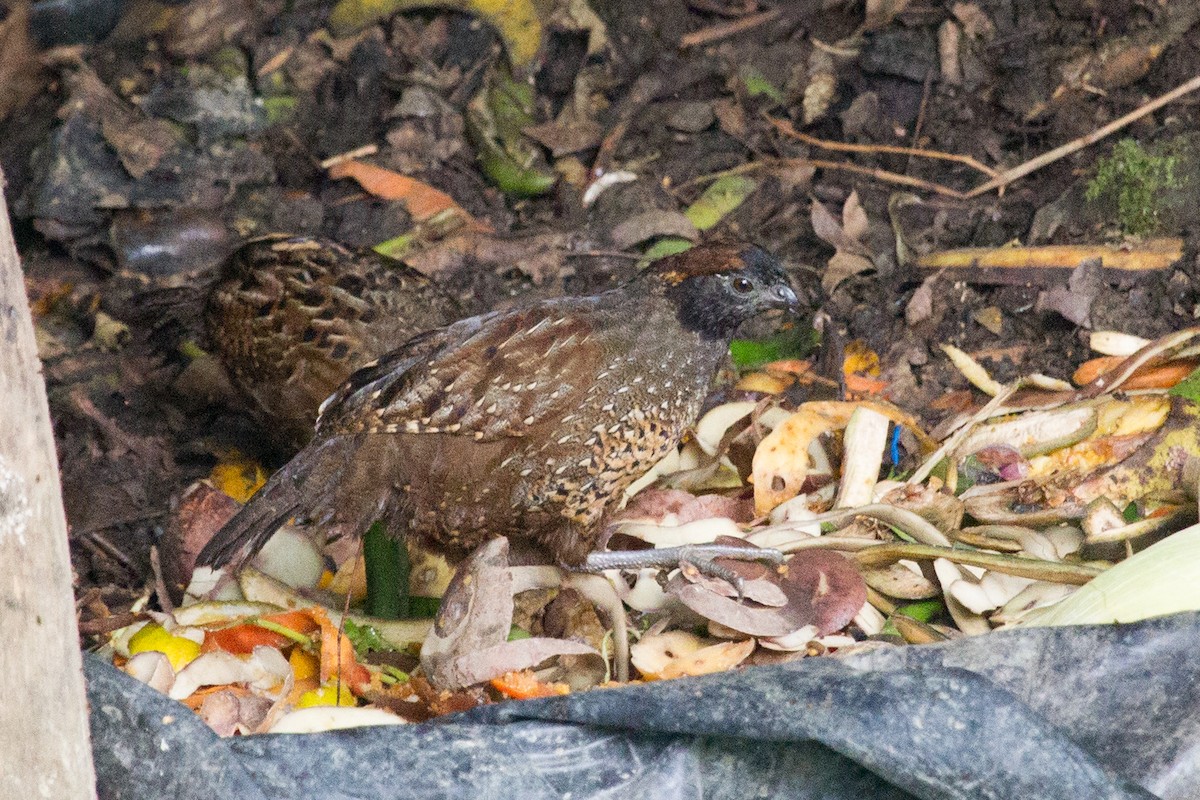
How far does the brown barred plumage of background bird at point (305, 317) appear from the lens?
3770 millimetres

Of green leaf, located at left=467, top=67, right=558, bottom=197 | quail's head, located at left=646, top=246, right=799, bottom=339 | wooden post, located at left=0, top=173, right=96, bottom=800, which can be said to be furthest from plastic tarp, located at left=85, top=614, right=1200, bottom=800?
green leaf, located at left=467, top=67, right=558, bottom=197

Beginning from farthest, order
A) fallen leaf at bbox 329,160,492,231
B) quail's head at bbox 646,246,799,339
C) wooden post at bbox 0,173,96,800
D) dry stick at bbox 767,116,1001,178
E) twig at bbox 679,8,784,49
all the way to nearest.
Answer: twig at bbox 679,8,784,49, fallen leaf at bbox 329,160,492,231, dry stick at bbox 767,116,1001,178, quail's head at bbox 646,246,799,339, wooden post at bbox 0,173,96,800

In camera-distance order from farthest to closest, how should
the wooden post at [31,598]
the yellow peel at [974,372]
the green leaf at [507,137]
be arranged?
the green leaf at [507,137] → the yellow peel at [974,372] → the wooden post at [31,598]

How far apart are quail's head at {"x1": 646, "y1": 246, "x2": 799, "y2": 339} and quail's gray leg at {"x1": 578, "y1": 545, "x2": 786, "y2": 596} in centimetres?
54

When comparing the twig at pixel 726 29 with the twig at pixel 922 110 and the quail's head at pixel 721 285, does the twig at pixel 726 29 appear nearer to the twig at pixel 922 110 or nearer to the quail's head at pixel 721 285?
the twig at pixel 922 110

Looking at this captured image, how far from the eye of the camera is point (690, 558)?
3.03m

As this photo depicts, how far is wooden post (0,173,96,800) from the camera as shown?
1810mm

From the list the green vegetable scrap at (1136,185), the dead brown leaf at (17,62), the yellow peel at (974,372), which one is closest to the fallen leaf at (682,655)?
the yellow peel at (974,372)

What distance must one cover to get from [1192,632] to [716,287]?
4.48ft

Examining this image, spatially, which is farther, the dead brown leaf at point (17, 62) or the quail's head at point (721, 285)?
the dead brown leaf at point (17, 62)

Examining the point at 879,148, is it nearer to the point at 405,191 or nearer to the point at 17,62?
the point at 405,191

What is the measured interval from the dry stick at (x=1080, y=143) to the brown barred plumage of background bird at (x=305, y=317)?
183 centimetres

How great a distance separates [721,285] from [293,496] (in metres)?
1.14

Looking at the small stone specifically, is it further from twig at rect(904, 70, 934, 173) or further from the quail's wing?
the quail's wing
